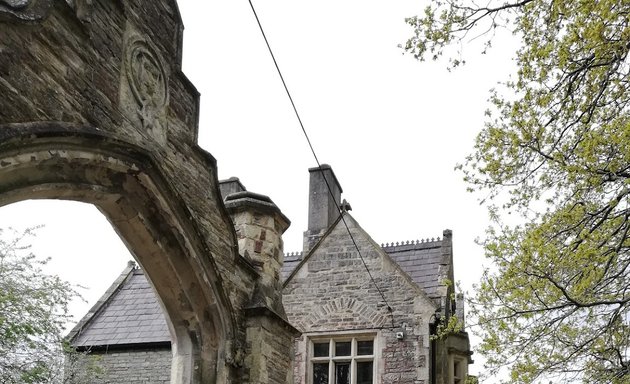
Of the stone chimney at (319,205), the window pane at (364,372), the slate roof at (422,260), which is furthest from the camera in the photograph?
the stone chimney at (319,205)

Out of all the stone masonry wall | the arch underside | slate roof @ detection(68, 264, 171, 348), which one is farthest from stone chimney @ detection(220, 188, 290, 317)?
slate roof @ detection(68, 264, 171, 348)

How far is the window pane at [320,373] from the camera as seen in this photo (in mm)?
14172

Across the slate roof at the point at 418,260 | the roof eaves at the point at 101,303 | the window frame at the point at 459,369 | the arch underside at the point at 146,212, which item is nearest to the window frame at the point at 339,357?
the slate roof at the point at 418,260

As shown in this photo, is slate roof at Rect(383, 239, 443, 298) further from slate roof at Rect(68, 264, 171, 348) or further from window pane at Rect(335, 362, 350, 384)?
slate roof at Rect(68, 264, 171, 348)

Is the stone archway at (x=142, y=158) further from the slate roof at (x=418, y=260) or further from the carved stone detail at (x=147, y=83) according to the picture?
the slate roof at (x=418, y=260)

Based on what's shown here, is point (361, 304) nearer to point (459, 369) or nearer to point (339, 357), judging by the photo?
point (339, 357)

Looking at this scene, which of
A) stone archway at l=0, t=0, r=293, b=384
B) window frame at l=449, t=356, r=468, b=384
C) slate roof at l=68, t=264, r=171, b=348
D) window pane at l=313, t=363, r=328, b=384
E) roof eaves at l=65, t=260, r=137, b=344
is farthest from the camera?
window frame at l=449, t=356, r=468, b=384

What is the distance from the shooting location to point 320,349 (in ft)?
47.6

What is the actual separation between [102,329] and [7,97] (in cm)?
1027

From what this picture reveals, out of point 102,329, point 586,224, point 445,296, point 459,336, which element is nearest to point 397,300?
point 445,296

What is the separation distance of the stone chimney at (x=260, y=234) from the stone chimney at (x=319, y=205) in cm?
641

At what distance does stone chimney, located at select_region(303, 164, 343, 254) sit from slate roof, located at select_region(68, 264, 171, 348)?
3213mm

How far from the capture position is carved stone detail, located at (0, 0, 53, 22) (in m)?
5.53

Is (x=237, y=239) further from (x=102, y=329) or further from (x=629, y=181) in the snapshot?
(x=102, y=329)
